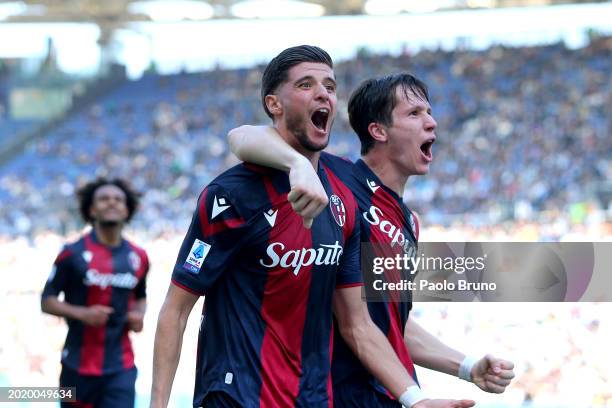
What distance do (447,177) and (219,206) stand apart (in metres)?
20.4

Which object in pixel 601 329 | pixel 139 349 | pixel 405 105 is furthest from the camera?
pixel 139 349

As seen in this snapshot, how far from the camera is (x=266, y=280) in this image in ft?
11.2

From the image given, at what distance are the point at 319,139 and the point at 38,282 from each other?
11.1 meters

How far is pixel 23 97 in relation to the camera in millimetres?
33688

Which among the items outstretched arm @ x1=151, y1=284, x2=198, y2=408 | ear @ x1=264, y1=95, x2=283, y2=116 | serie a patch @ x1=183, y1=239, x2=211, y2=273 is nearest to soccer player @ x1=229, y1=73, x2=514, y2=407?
ear @ x1=264, y1=95, x2=283, y2=116

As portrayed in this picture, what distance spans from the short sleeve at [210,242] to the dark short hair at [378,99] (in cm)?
117

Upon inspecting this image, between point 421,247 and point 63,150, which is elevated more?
point 63,150

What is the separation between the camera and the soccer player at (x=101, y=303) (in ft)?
23.5

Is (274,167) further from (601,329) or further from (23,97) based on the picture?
(23,97)

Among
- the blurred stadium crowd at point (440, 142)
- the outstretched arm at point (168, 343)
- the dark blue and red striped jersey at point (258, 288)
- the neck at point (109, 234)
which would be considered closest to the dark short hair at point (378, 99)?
the dark blue and red striped jersey at point (258, 288)

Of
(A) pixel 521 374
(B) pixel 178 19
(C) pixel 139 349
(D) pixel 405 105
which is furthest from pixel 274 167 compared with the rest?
(B) pixel 178 19

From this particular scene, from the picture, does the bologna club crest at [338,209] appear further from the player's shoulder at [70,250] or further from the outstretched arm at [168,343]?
the player's shoulder at [70,250]

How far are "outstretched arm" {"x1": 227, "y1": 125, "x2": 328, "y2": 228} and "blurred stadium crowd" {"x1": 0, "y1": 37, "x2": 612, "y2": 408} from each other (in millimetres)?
5884

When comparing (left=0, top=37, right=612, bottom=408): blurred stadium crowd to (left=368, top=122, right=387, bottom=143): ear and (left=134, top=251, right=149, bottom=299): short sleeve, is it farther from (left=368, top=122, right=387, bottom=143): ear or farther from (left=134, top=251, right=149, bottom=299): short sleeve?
(left=368, top=122, right=387, bottom=143): ear
